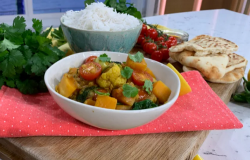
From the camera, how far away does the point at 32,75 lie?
1.11m

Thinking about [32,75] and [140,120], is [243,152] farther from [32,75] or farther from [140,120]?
[32,75]

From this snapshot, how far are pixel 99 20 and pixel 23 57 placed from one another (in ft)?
1.58

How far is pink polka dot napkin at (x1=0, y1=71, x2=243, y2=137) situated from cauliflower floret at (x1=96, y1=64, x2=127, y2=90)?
17 centimetres

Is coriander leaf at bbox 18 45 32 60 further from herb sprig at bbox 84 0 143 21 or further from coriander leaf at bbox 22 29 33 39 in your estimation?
herb sprig at bbox 84 0 143 21

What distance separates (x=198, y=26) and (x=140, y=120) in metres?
2.07

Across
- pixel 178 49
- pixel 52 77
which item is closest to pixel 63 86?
pixel 52 77

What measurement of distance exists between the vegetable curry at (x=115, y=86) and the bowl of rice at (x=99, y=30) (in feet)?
0.95

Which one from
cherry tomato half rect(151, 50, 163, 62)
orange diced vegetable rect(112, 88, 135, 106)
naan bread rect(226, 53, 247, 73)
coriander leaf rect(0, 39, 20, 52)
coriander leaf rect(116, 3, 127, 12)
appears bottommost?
cherry tomato half rect(151, 50, 163, 62)

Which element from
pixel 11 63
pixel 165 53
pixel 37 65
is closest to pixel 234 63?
pixel 165 53

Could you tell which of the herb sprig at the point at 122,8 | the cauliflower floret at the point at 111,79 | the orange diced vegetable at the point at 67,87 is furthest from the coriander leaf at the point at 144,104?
the herb sprig at the point at 122,8

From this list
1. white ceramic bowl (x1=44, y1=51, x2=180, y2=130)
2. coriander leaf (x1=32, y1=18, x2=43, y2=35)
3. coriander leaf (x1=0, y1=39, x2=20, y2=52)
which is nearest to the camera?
white ceramic bowl (x1=44, y1=51, x2=180, y2=130)

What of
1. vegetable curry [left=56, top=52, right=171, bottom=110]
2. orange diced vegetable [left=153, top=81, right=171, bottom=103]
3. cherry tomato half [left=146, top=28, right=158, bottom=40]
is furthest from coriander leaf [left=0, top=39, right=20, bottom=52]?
cherry tomato half [left=146, top=28, right=158, bottom=40]

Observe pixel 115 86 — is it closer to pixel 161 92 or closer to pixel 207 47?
pixel 161 92

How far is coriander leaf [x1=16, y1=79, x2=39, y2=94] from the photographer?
3.51 ft
